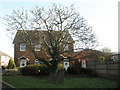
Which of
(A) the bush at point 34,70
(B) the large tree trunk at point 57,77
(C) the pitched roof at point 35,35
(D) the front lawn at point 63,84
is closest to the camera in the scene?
(D) the front lawn at point 63,84

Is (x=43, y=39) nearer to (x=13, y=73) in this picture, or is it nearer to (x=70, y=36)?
(x=70, y=36)

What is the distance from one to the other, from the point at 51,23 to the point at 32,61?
19.7 metres

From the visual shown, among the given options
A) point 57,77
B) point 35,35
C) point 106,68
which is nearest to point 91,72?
point 106,68

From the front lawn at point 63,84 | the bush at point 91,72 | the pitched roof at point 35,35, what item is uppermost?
the pitched roof at point 35,35

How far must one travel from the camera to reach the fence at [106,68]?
1831cm

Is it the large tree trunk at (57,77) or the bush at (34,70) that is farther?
the bush at (34,70)

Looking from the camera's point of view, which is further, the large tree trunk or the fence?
the fence

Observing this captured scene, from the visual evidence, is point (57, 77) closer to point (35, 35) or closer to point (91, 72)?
point (35, 35)

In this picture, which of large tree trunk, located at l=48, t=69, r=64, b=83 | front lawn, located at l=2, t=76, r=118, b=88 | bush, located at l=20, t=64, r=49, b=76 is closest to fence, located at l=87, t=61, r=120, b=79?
front lawn, located at l=2, t=76, r=118, b=88

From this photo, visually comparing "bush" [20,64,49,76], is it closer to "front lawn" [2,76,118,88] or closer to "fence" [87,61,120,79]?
"front lawn" [2,76,118,88]

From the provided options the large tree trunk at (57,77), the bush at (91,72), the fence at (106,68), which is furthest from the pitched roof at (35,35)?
the bush at (91,72)

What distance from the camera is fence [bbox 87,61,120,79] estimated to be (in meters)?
18.3

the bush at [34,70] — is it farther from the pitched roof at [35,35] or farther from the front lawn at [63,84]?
the front lawn at [63,84]

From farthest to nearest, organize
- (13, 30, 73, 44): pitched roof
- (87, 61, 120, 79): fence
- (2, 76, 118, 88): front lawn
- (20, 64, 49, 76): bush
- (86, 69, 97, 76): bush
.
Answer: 1. (86, 69, 97, 76): bush
2. (20, 64, 49, 76): bush
3. (87, 61, 120, 79): fence
4. (13, 30, 73, 44): pitched roof
5. (2, 76, 118, 88): front lawn
